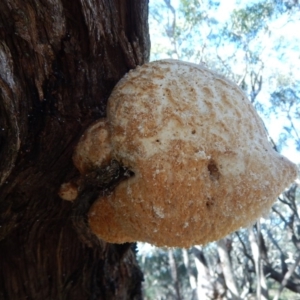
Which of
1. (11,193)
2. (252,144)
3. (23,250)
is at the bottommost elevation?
(23,250)

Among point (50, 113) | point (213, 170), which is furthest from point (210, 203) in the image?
point (50, 113)

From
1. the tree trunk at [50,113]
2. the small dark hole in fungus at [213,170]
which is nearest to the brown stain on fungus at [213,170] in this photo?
the small dark hole in fungus at [213,170]

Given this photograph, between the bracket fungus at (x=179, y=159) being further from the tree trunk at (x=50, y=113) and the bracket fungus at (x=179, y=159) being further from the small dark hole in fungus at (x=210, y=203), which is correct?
the tree trunk at (x=50, y=113)

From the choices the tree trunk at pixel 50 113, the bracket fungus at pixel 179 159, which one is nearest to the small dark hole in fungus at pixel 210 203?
the bracket fungus at pixel 179 159

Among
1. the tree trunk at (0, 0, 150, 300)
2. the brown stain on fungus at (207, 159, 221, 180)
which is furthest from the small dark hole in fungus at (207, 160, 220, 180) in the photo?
the tree trunk at (0, 0, 150, 300)

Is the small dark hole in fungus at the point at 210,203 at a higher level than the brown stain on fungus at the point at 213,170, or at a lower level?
lower

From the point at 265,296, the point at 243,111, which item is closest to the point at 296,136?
the point at 265,296

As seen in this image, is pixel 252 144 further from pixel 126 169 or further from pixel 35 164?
pixel 35 164

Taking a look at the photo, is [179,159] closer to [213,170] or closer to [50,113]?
[213,170]
